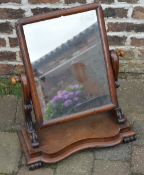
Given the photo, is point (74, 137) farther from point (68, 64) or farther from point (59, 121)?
point (68, 64)

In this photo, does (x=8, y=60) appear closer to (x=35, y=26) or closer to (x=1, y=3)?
(x=1, y=3)

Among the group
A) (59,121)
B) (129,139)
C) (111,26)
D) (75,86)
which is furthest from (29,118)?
(111,26)

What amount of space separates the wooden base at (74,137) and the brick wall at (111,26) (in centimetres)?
50

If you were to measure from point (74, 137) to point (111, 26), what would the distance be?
0.72 metres

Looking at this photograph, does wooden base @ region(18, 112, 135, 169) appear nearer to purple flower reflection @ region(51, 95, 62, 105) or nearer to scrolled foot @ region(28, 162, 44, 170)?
scrolled foot @ region(28, 162, 44, 170)

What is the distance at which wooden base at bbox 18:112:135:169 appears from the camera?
255cm

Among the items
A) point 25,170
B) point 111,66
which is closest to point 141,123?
point 111,66

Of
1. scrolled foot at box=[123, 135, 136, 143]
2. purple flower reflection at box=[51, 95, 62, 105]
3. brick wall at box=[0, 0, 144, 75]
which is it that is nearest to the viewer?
purple flower reflection at box=[51, 95, 62, 105]

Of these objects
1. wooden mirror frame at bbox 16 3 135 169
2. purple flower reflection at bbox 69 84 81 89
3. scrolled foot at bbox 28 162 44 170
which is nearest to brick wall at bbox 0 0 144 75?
wooden mirror frame at bbox 16 3 135 169

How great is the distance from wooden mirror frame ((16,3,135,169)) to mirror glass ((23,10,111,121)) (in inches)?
1.0

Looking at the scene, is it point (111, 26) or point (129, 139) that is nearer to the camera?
point (129, 139)

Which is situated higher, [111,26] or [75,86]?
[111,26]

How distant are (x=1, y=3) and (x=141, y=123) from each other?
1.04 metres

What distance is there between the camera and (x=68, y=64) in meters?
2.45
